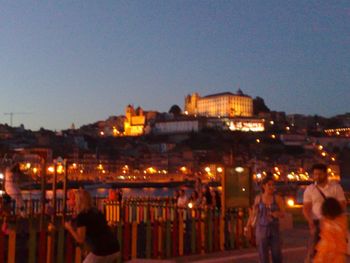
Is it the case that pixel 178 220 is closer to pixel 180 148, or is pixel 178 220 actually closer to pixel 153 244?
Answer: pixel 153 244

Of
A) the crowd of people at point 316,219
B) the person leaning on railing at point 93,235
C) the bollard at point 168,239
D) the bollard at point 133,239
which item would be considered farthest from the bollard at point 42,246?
the person leaning on railing at point 93,235

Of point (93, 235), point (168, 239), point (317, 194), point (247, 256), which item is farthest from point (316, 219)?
point (168, 239)

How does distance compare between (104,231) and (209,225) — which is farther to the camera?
(209,225)

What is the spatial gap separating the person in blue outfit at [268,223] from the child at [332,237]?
2.77 m

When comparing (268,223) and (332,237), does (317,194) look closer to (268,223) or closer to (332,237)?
(268,223)

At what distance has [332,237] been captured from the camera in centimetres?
646

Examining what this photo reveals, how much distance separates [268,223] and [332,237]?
2.83 m

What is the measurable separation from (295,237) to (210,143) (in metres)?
166

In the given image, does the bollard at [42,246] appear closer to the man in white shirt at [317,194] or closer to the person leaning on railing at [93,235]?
the person leaning on railing at [93,235]

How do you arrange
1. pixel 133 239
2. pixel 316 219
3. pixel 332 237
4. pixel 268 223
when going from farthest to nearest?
1. pixel 133 239
2. pixel 268 223
3. pixel 316 219
4. pixel 332 237

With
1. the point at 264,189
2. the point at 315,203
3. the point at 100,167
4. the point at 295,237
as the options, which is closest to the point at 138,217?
the point at 295,237

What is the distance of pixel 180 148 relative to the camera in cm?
17738

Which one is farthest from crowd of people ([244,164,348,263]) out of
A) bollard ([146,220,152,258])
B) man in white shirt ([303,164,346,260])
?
bollard ([146,220,152,258])

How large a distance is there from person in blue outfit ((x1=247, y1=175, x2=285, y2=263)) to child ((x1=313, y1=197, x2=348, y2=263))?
2.77 metres
